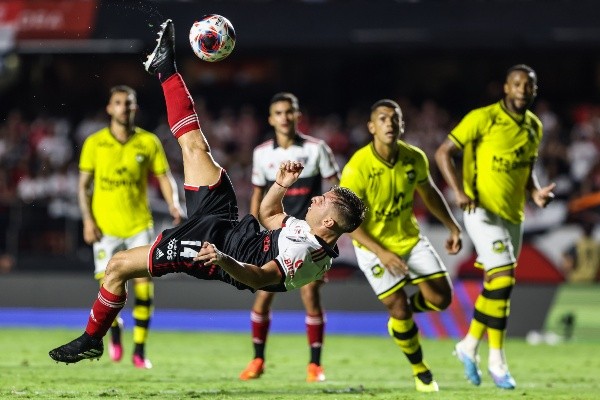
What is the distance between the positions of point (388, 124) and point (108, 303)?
9.13 ft

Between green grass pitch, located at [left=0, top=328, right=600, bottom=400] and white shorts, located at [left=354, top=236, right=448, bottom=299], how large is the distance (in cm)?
81

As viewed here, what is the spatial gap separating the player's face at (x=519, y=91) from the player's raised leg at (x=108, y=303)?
3737 mm

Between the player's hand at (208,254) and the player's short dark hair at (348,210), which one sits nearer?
the player's hand at (208,254)

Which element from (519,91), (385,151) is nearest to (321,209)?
(385,151)

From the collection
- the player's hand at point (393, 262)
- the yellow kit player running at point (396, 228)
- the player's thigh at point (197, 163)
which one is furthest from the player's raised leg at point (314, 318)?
the player's thigh at point (197, 163)

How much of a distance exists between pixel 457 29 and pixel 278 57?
3936 mm

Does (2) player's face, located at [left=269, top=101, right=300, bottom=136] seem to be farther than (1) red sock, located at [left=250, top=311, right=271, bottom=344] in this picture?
No

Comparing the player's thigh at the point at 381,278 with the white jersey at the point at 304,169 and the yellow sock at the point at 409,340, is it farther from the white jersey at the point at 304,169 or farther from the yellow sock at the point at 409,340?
the white jersey at the point at 304,169

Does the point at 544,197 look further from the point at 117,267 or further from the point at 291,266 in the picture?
the point at 117,267

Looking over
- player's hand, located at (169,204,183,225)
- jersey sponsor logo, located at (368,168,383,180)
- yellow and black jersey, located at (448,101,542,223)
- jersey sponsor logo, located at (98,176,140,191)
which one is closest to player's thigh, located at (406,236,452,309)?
jersey sponsor logo, located at (368,168,383,180)

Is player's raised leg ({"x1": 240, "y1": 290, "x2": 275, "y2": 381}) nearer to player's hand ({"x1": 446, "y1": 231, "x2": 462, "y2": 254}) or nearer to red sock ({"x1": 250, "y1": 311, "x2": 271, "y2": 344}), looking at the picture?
red sock ({"x1": 250, "y1": 311, "x2": 271, "y2": 344})

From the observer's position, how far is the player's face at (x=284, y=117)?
10.1m

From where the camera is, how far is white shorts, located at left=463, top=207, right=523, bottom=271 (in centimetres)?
962

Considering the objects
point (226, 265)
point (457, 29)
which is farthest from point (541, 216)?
point (226, 265)
